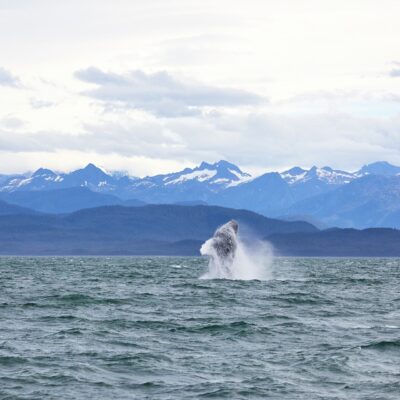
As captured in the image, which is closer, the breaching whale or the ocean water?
the ocean water

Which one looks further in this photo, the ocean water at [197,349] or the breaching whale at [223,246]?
the breaching whale at [223,246]

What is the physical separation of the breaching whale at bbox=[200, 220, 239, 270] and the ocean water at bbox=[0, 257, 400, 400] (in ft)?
46.4

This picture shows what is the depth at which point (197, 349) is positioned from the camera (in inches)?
1174

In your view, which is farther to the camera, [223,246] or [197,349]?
[223,246]

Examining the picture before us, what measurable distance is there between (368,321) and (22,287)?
30837mm

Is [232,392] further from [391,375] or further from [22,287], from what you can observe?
[22,287]

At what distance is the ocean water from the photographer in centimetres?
2391

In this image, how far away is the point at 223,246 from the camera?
206 feet

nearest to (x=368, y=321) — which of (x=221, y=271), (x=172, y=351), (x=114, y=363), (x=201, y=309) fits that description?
(x=201, y=309)

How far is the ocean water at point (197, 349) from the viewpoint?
78.4 feet

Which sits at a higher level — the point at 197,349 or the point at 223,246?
the point at 223,246

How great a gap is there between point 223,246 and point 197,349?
108ft

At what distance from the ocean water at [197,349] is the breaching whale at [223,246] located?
14.1m

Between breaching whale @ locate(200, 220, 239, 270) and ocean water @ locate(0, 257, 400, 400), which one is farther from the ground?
breaching whale @ locate(200, 220, 239, 270)
